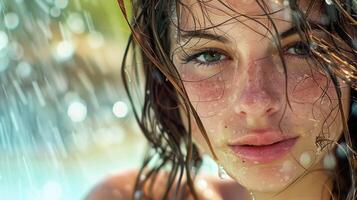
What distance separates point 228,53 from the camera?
1614 mm

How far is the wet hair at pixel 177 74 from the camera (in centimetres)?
154

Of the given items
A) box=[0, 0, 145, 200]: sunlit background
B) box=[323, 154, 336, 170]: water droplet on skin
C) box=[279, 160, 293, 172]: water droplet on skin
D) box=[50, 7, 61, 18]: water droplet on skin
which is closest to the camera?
box=[279, 160, 293, 172]: water droplet on skin

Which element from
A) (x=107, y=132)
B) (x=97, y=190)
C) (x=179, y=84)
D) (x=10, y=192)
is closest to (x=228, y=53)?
(x=179, y=84)

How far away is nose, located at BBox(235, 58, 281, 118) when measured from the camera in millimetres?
1518

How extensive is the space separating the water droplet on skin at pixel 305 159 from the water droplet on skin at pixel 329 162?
77 millimetres

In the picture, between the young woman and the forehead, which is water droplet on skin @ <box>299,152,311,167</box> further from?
the forehead

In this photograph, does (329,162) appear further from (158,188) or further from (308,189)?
(158,188)

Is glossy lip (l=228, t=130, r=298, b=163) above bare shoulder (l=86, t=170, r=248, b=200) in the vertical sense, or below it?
above

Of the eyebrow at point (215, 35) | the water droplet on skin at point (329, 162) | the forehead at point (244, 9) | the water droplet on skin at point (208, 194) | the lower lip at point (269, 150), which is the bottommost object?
the water droplet on skin at point (208, 194)

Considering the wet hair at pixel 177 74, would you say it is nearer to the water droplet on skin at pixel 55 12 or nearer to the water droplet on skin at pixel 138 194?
the water droplet on skin at pixel 138 194

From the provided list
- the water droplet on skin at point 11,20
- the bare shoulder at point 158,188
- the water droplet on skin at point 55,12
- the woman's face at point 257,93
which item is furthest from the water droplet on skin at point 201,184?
the water droplet on skin at point 55,12

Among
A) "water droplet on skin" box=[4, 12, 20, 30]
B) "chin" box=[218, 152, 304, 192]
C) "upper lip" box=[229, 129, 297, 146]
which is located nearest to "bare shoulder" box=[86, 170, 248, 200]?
"chin" box=[218, 152, 304, 192]

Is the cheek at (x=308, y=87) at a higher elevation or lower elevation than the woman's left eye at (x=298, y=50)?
lower

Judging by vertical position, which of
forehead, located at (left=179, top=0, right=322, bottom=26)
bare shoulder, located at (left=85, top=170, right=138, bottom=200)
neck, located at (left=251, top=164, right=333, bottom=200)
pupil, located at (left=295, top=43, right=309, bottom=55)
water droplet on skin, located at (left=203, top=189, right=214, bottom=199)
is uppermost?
forehead, located at (left=179, top=0, right=322, bottom=26)
